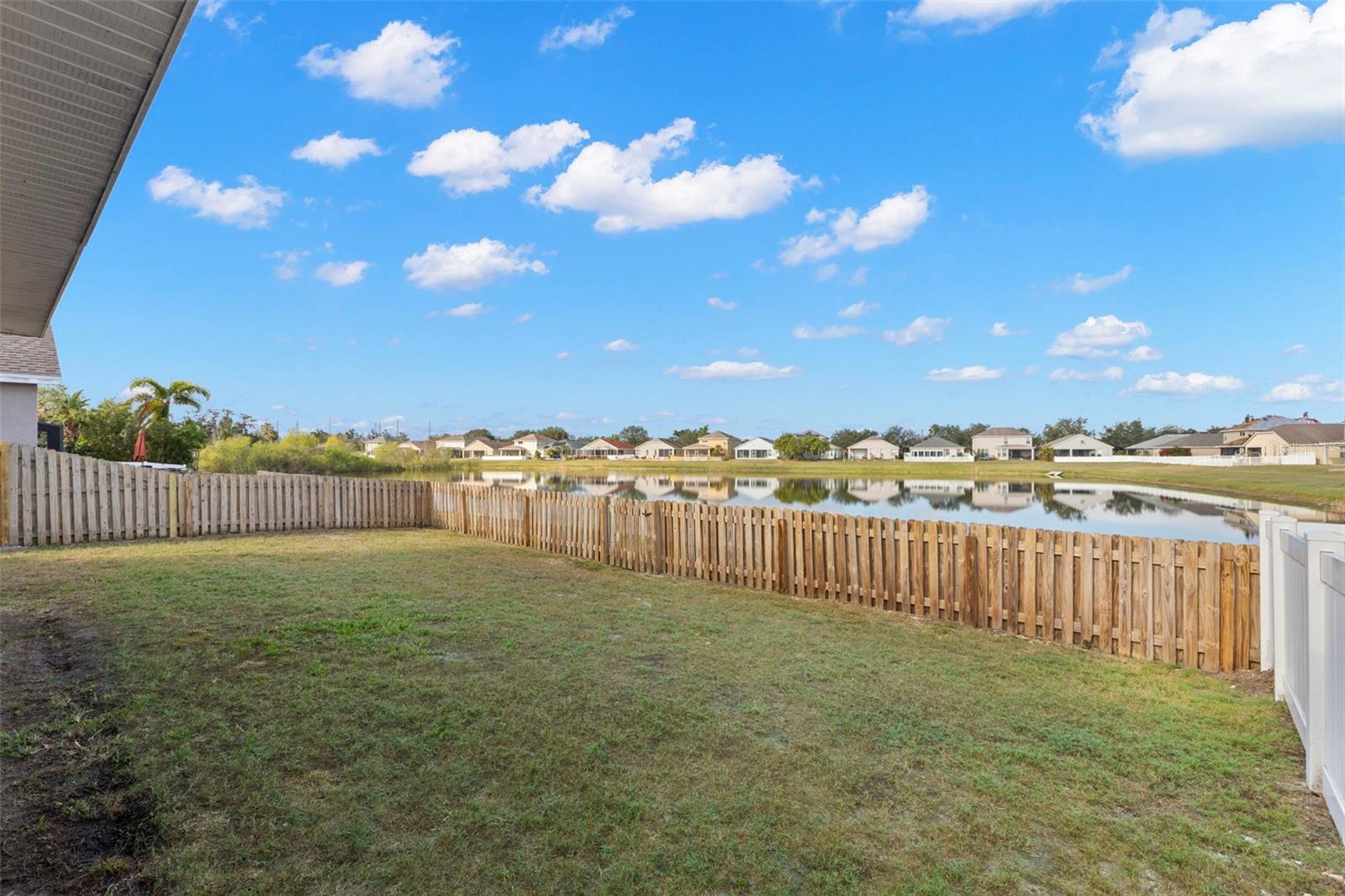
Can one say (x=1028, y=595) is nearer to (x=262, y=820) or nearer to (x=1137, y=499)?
(x=262, y=820)

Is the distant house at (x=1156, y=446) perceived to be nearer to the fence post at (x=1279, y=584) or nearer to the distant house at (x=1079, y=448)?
the distant house at (x=1079, y=448)

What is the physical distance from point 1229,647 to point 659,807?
5.11 meters

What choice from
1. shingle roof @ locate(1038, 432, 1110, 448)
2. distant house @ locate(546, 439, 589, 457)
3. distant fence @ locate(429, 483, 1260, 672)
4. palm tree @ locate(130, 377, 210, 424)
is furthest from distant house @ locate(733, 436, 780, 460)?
distant fence @ locate(429, 483, 1260, 672)

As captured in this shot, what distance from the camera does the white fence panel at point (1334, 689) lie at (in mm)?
2795

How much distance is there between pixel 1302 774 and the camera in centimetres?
356

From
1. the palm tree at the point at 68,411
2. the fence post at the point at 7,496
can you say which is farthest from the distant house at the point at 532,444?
the fence post at the point at 7,496

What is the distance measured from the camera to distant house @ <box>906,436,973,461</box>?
110m

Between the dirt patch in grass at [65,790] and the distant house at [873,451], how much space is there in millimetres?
116663

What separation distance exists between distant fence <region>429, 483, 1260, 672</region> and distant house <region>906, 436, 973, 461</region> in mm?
107466

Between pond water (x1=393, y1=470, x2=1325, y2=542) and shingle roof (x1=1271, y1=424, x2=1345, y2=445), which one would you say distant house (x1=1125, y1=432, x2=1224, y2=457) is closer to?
shingle roof (x1=1271, y1=424, x2=1345, y2=445)

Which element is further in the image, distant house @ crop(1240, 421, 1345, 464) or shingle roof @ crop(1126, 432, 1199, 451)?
shingle roof @ crop(1126, 432, 1199, 451)

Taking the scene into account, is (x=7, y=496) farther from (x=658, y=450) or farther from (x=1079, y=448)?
(x=1079, y=448)

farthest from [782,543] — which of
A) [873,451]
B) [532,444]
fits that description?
[532,444]

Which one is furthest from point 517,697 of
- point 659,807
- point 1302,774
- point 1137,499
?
point 1137,499
